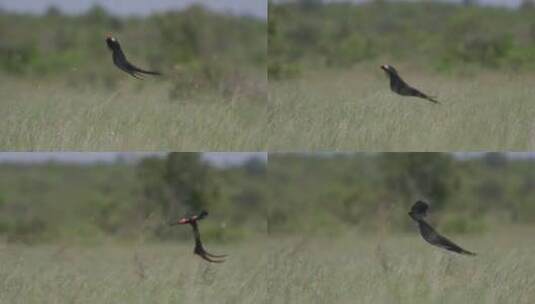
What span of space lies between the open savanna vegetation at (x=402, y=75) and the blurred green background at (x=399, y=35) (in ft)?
0.12

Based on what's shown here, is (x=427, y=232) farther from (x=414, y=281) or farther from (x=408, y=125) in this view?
(x=408, y=125)

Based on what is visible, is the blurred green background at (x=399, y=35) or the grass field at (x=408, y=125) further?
the blurred green background at (x=399, y=35)

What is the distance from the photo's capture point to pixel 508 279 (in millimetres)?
8234

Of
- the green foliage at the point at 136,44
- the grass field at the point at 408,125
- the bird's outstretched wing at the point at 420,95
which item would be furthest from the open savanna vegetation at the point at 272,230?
the green foliage at the point at 136,44

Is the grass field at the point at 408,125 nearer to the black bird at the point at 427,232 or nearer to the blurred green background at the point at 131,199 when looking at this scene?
the black bird at the point at 427,232

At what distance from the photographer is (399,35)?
27.6 meters

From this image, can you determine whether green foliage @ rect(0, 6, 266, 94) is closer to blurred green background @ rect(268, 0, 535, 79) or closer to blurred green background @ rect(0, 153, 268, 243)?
blurred green background @ rect(268, 0, 535, 79)

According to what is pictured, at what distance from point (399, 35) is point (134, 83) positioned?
11.0m

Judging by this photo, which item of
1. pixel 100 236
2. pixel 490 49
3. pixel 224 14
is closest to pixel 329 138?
pixel 100 236

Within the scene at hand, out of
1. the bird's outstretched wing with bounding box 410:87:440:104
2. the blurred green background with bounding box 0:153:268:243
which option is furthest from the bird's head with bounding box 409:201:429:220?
the blurred green background with bounding box 0:153:268:243

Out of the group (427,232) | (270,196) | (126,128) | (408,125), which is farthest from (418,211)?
(270,196)

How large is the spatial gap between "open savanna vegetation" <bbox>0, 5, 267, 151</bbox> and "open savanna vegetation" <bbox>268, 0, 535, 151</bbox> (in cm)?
41

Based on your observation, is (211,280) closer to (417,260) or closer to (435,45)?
(417,260)

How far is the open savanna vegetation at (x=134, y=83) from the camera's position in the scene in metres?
9.20
